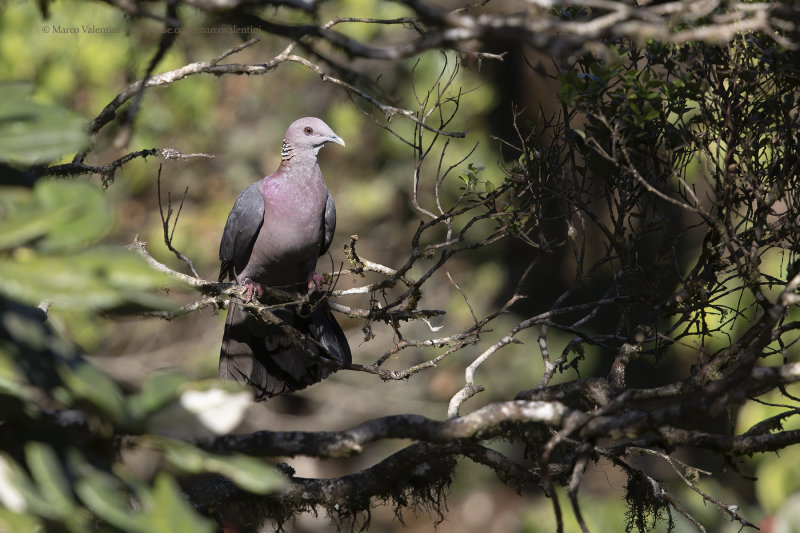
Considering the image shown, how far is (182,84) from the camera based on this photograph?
697 centimetres

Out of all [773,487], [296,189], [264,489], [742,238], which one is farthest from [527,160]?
[773,487]

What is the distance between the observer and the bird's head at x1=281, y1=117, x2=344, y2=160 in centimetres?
452

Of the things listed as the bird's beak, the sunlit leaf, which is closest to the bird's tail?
the bird's beak

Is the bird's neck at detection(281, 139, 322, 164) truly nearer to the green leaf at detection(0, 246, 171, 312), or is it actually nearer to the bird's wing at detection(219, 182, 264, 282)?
the bird's wing at detection(219, 182, 264, 282)

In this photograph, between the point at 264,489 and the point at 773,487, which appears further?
the point at 773,487

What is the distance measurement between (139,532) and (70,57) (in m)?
6.17

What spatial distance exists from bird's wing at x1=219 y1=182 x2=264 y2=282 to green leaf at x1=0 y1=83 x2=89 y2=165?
10.5ft

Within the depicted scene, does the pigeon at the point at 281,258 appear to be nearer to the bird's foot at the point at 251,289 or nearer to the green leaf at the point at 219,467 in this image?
the bird's foot at the point at 251,289

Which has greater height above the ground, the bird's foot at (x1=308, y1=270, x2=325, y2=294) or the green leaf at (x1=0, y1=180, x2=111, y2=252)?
the bird's foot at (x1=308, y1=270, x2=325, y2=294)

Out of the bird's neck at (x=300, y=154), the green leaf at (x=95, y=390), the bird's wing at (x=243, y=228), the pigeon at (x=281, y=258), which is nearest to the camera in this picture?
the green leaf at (x=95, y=390)

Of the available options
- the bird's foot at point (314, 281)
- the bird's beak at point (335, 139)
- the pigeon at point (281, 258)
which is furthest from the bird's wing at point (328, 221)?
the bird's beak at point (335, 139)

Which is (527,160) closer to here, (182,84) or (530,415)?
(530,415)

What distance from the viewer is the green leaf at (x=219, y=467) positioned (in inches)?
42.9

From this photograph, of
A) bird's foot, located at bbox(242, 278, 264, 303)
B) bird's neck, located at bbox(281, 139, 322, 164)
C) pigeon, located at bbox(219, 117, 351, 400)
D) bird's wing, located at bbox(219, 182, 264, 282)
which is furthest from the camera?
bird's neck, located at bbox(281, 139, 322, 164)
